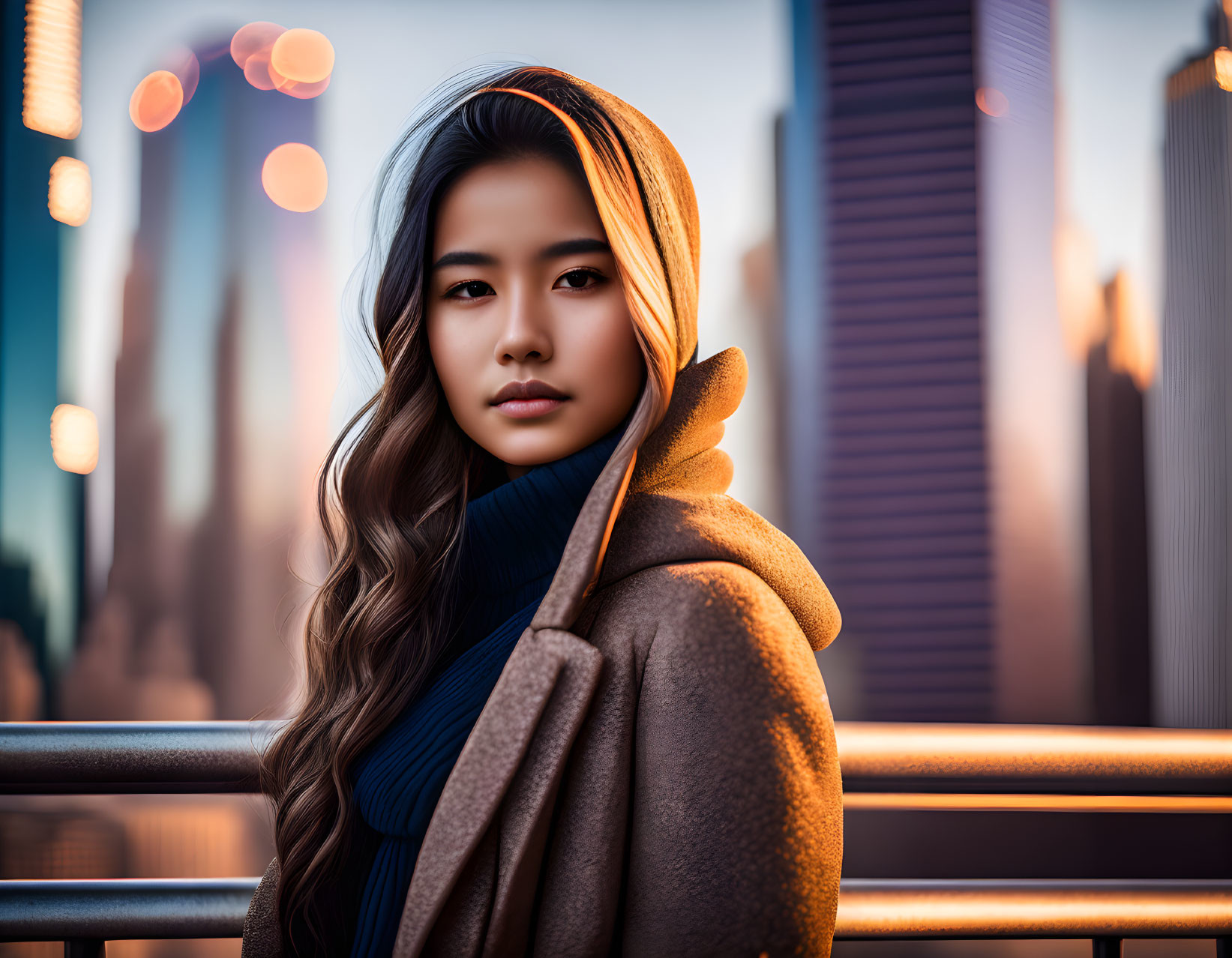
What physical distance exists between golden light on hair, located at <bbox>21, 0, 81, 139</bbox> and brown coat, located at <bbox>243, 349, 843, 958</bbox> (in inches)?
58.5

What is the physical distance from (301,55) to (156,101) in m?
0.32

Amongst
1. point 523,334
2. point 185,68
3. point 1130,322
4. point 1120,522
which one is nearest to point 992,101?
point 1130,322

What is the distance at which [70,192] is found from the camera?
Result: 1.32 metres

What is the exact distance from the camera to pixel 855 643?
1.28 metres

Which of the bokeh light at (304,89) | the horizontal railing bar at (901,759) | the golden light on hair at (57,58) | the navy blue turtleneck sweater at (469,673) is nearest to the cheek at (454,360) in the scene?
the navy blue turtleneck sweater at (469,673)

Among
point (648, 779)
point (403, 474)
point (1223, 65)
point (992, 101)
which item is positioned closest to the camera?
point (648, 779)

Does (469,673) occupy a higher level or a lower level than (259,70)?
lower

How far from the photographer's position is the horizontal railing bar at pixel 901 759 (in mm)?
800

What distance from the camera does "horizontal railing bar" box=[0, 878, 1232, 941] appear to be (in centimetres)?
81

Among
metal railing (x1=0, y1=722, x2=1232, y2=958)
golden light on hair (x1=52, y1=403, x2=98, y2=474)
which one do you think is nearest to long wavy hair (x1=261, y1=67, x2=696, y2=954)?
metal railing (x1=0, y1=722, x2=1232, y2=958)

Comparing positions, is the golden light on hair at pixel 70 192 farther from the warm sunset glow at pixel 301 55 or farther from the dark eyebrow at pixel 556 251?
the dark eyebrow at pixel 556 251

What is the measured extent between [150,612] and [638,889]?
1202 mm

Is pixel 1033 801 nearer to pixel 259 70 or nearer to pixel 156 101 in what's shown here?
pixel 259 70

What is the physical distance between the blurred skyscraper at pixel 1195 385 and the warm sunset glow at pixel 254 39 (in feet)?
5.81
